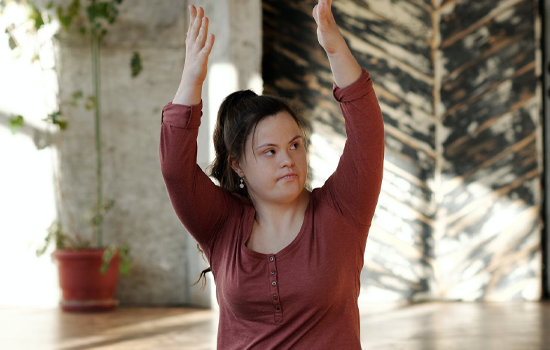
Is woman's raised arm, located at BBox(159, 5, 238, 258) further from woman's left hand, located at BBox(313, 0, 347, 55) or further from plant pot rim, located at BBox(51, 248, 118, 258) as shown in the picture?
plant pot rim, located at BBox(51, 248, 118, 258)

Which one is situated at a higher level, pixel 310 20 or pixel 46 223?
pixel 310 20

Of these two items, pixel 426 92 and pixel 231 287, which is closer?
pixel 231 287

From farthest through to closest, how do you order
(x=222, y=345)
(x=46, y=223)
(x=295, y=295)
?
1. (x=46, y=223)
2. (x=222, y=345)
3. (x=295, y=295)

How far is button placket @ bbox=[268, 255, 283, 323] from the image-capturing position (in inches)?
62.2

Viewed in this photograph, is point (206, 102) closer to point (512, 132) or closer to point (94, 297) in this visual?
point (94, 297)

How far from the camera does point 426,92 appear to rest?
5199mm

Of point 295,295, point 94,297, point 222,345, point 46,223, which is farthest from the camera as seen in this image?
point 46,223

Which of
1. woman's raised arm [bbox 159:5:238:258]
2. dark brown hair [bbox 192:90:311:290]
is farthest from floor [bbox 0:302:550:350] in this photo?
woman's raised arm [bbox 159:5:238:258]

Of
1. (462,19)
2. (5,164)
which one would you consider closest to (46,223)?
(5,164)

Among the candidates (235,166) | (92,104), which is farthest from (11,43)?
(235,166)

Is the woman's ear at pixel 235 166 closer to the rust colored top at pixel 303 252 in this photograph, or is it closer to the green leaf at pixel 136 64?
the rust colored top at pixel 303 252

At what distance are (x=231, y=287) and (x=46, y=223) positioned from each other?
3775 mm

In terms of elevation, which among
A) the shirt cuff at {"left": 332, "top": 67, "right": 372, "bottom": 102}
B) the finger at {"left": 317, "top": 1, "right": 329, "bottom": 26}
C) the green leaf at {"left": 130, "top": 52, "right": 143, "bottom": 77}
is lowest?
the shirt cuff at {"left": 332, "top": 67, "right": 372, "bottom": 102}

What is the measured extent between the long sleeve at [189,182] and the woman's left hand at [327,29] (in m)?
0.30
